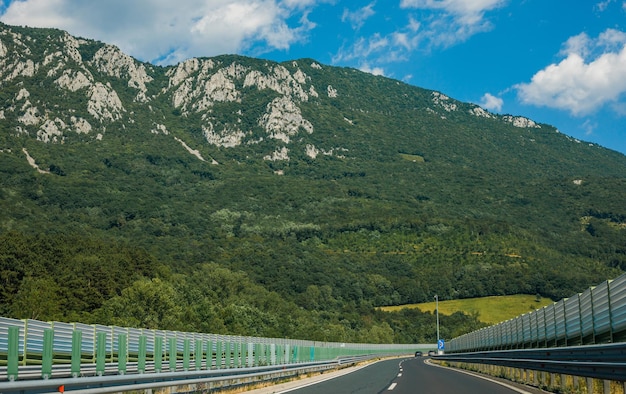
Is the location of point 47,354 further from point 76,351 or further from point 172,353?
point 172,353

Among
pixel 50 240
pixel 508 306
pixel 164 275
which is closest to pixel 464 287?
pixel 508 306

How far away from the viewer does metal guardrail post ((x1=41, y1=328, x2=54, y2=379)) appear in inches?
440

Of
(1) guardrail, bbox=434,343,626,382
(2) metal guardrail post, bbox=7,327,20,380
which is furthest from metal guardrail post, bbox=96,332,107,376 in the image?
(1) guardrail, bbox=434,343,626,382

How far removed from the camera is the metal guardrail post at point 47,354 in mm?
11164

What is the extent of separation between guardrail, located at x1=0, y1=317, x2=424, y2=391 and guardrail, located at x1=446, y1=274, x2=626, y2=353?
9478 mm

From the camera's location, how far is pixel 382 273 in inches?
7525

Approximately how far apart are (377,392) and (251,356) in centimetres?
871

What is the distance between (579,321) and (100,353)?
1107cm

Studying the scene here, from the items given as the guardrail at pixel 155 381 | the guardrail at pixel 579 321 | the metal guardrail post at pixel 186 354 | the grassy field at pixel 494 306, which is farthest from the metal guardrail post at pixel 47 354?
the grassy field at pixel 494 306

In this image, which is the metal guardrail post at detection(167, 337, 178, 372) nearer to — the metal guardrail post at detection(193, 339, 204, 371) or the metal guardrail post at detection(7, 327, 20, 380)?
the metal guardrail post at detection(193, 339, 204, 371)

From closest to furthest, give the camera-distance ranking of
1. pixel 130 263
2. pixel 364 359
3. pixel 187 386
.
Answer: pixel 187 386, pixel 364 359, pixel 130 263

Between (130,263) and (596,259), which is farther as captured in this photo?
(596,259)

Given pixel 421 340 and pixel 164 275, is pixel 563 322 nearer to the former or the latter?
pixel 164 275

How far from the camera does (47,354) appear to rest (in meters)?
11.5
